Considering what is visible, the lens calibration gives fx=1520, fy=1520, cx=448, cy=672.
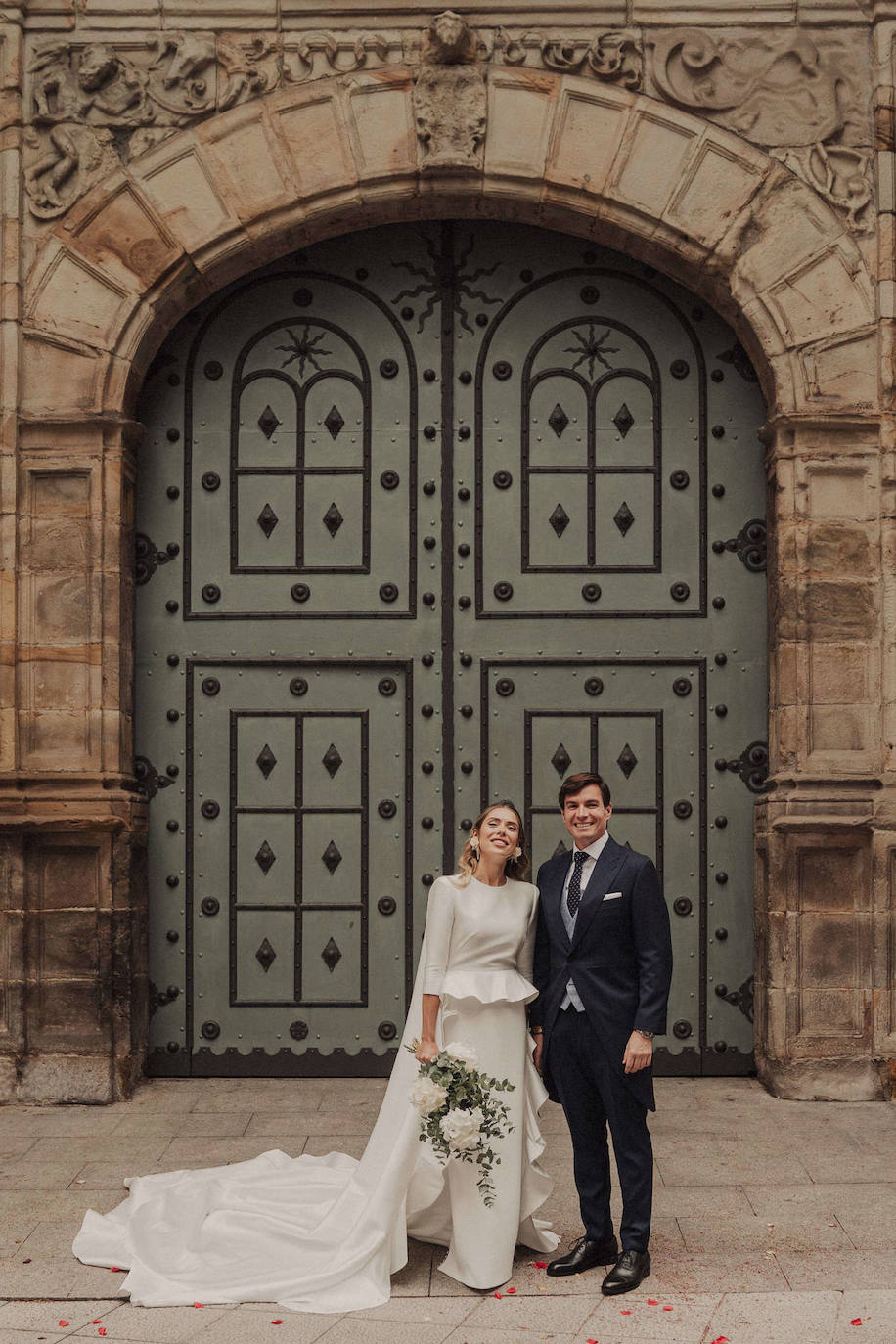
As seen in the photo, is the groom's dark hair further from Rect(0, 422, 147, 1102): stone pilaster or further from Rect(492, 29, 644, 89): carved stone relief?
Rect(492, 29, 644, 89): carved stone relief

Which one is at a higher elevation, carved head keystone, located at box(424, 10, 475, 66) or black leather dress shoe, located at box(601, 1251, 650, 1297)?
carved head keystone, located at box(424, 10, 475, 66)

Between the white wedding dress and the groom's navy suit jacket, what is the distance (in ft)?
0.46

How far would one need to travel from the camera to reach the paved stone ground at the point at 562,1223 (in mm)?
4363

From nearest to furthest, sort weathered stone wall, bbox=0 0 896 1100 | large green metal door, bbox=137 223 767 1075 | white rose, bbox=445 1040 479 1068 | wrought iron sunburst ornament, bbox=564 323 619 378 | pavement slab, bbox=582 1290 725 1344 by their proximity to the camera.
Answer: pavement slab, bbox=582 1290 725 1344 < white rose, bbox=445 1040 479 1068 < weathered stone wall, bbox=0 0 896 1100 < large green metal door, bbox=137 223 767 1075 < wrought iron sunburst ornament, bbox=564 323 619 378

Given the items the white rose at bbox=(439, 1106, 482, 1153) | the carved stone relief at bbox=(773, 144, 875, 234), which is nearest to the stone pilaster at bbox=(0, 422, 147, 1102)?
the white rose at bbox=(439, 1106, 482, 1153)

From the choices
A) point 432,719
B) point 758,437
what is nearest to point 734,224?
point 758,437

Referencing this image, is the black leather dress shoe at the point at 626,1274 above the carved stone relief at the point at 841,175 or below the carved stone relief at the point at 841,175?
below

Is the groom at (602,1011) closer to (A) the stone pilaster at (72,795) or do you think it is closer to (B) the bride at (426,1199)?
(B) the bride at (426,1199)

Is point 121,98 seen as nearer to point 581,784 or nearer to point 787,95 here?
point 787,95

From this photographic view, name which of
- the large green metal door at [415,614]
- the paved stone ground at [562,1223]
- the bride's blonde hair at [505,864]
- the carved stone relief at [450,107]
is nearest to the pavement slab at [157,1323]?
the paved stone ground at [562,1223]

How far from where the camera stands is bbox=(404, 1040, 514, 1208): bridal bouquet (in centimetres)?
456

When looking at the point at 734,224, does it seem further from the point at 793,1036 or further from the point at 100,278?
the point at 793,1036

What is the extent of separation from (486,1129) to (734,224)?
15.4 feet

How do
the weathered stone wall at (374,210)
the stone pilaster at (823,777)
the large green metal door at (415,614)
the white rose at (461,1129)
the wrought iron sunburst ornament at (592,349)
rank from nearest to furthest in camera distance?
the white rose at (461,1129)
the stone pilaster at (823,777)
the weathered stone wall at (374,210)
the large green metal door at (415,614)
the wrought iron sunburst ornament at (592,349)
